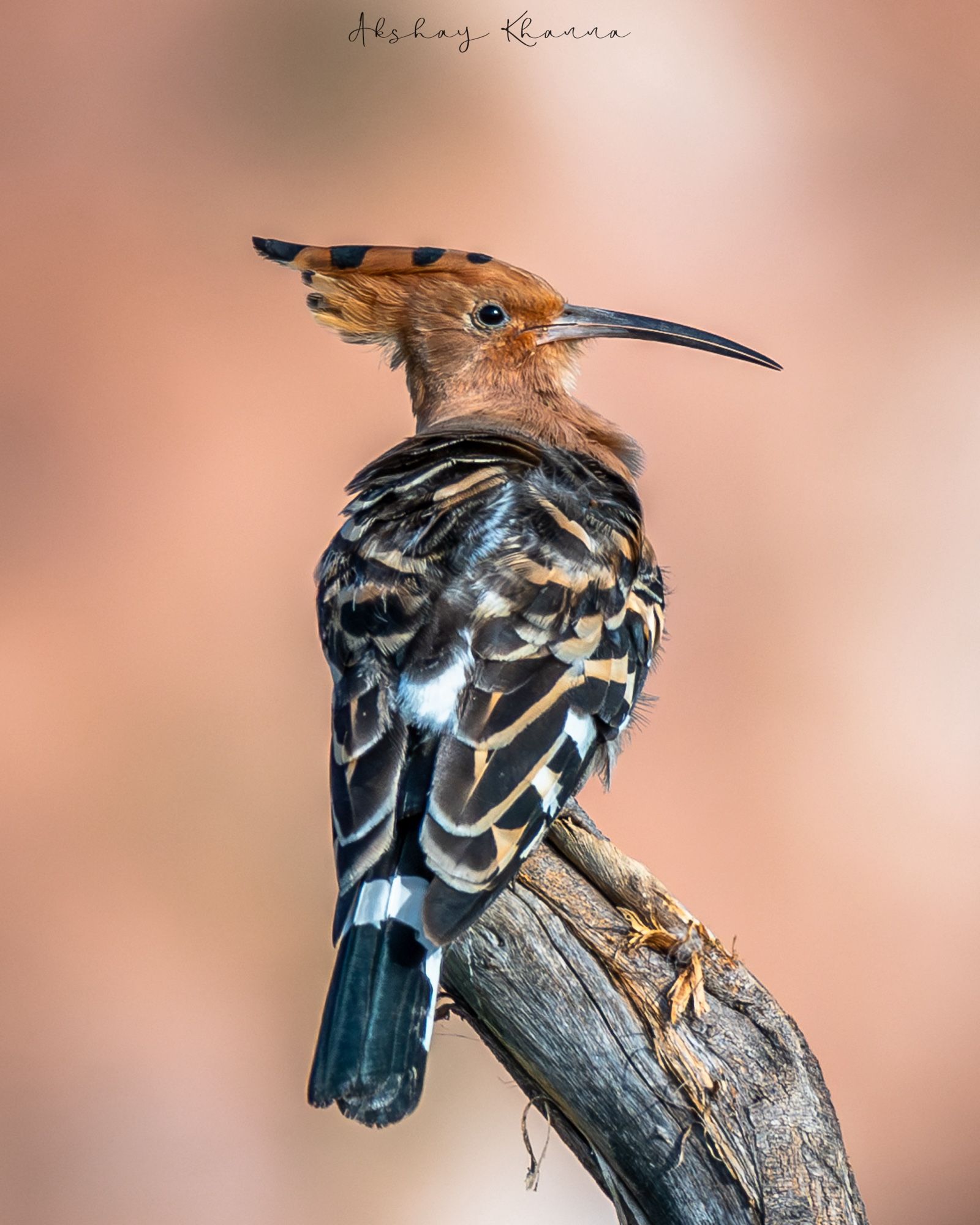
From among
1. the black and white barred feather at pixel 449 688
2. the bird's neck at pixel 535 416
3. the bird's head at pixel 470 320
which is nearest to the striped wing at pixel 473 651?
the black and white barred feather at pixel 449 688

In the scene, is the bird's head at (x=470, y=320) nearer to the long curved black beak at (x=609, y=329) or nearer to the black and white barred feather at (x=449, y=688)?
the long curved black beak at (x=609, y=329)

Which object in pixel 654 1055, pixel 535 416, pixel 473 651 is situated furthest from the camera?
pixel 535 416

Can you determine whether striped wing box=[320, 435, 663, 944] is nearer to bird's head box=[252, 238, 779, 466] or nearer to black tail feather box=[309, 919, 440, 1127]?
black tail feather box=[309, 919, 440, 1127]

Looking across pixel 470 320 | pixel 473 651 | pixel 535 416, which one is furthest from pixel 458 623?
pixel 470 320

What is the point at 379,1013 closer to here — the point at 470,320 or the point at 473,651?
the point at 473,651

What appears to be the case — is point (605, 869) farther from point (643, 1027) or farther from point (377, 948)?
point (377, 948)

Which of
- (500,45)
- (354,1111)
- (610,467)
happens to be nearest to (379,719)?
(354,1111)
